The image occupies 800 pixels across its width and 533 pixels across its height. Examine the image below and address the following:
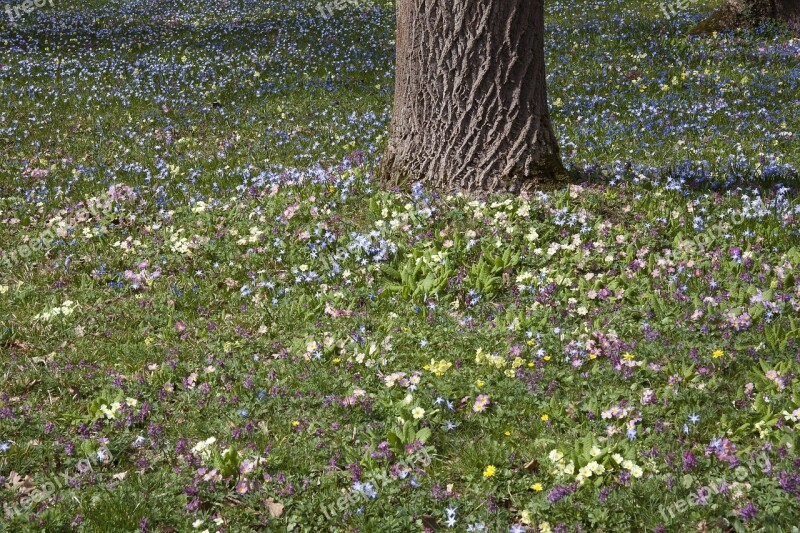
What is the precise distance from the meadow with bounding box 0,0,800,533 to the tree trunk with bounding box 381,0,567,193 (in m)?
0.34

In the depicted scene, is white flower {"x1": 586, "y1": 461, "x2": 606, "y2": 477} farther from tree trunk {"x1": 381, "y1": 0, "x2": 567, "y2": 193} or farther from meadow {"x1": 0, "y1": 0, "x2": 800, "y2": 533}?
tree trunk {"x1": 381, "y1": 0, "x2": 567, "y2": 193}

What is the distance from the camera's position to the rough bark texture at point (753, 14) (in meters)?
13.9

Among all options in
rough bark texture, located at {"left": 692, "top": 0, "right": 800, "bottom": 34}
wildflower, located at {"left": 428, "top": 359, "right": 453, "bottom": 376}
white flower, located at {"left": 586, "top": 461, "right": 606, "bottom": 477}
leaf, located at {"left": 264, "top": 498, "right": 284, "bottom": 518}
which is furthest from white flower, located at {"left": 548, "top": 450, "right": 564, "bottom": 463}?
rough bark texture, located at {"left": 692, "top": 0, "right": 800, "bottom": 34}

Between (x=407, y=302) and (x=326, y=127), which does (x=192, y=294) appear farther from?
(x=326, y=127)

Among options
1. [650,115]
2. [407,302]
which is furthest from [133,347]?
[650,115]

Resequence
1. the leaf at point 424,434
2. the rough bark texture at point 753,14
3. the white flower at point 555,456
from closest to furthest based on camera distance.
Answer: the white flower at point 555,456 → the leaf at point 424,434 → the rough bark texture at point 753,14

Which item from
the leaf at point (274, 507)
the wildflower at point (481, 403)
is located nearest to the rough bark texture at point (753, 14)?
the wildflower at point (481, 403)

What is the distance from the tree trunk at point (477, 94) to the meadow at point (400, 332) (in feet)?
1.11

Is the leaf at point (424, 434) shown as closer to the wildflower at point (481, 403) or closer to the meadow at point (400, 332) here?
the meadow at point (400, 332)

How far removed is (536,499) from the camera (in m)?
3.69

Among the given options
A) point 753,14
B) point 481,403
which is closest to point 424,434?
point 481,403

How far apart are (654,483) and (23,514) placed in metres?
3.31

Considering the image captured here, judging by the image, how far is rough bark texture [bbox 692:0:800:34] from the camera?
1391cm

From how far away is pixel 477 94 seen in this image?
661 cm
